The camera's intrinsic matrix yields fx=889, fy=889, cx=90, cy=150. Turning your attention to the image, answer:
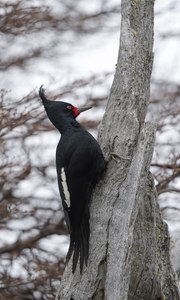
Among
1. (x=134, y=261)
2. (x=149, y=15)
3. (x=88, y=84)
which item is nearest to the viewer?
(x=134, y=261)

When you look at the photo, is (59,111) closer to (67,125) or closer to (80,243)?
(67,125)

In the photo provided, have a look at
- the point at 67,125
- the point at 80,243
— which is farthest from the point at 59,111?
the point at 80,243

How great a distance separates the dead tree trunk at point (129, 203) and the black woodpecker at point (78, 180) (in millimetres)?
42

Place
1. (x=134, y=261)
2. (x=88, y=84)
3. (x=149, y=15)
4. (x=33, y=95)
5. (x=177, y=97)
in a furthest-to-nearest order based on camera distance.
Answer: (x=177, y=97), (x=88, y=84), (x=33, y=95), (x=149, y=15), (x=134, y=261)

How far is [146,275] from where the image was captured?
3.84 metres

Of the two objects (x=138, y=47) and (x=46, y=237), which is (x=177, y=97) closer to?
(x=46, y=237)

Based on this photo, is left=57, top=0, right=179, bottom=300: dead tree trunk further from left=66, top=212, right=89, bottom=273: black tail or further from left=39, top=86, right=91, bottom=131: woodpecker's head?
left=39, top=86, right=91, bottom=131: woodpecker's head

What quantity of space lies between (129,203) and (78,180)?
0.32 meters

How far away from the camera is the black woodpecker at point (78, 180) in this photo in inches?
153

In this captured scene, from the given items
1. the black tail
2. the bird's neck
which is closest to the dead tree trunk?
the black tail

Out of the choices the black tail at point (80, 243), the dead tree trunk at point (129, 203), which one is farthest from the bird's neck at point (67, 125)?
the black tail at point (80, 243)

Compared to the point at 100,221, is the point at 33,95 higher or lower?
higher

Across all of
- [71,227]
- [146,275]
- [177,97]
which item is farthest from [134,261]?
[177,97]

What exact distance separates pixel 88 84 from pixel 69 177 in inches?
82.5
